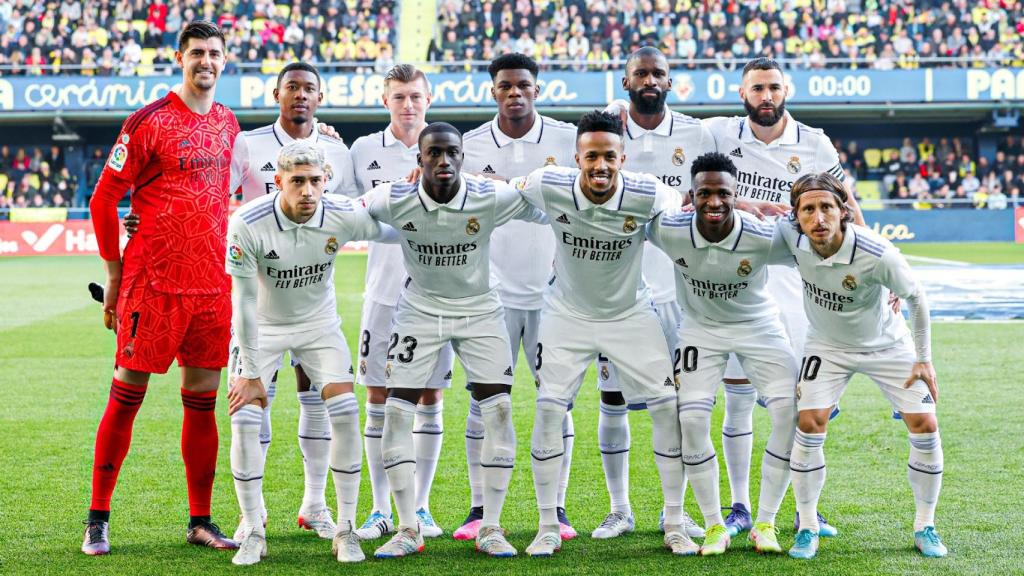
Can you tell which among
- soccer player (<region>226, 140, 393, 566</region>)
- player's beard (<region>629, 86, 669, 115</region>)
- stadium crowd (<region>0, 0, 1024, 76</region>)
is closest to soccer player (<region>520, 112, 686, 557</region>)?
player's beard (<region>629, 86, 669, 115</region>)

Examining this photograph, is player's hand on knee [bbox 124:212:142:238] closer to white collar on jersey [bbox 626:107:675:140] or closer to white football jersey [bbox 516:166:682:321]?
white football jersey [bbox 516:166:682:321]

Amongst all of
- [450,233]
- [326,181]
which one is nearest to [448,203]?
[450,233]

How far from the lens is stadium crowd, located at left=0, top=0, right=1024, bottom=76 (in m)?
29.4

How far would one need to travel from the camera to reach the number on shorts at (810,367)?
509 centimetres

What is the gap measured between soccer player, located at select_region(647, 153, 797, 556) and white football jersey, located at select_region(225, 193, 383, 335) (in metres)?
1.43

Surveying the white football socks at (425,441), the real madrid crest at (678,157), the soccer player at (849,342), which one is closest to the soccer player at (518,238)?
the white football socks at (425,441)

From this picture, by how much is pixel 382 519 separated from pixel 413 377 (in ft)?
2.88

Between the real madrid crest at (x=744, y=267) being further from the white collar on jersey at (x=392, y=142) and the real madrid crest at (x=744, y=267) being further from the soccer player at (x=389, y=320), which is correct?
the white collar on jersey at (x=392, y=142)

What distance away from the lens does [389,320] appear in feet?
19.0

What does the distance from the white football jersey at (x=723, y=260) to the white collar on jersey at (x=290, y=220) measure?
1.53 m

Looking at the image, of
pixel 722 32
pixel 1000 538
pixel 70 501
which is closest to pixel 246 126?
pixel 722 32

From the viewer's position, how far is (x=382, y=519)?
5.55 metres

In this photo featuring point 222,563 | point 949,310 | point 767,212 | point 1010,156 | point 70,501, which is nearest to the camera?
point 222,563

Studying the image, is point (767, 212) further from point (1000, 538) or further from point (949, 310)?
point (949, 310)
